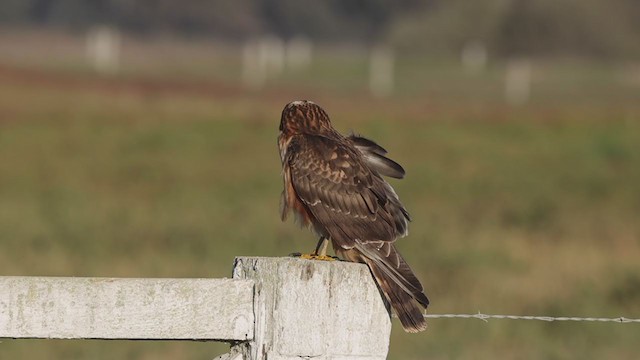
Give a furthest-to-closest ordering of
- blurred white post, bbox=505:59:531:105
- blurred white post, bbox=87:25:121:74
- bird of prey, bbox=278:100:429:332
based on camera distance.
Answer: blurred white post, bbox=87:25:121:74 → blurred white post, bbox=505:59:531:105 → bird of prey, bbox=278:100:429:332

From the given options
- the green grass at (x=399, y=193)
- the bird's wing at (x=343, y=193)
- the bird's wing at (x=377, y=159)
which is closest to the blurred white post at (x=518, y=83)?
the green grass at (x=399, y=193)

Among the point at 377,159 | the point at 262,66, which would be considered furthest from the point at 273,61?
the point at 377,159

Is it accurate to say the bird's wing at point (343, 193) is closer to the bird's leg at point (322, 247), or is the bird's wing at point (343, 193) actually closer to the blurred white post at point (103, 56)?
the bird's leg at point (322, 247)

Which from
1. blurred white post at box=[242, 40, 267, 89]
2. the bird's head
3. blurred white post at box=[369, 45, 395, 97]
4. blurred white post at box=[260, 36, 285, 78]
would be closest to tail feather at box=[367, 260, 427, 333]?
the bird's head

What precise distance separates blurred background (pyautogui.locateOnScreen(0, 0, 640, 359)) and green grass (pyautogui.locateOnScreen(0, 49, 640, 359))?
1.8 inches

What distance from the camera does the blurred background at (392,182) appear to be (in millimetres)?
12297

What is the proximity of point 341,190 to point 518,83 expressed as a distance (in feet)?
142

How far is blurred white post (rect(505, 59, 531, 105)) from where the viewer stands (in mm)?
43903

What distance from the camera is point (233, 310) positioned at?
148 inches

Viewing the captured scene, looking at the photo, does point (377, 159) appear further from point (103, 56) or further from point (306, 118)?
point (103, 56)

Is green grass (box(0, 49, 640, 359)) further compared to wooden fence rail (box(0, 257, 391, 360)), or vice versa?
green grass (box(0, 49, 640, 359))

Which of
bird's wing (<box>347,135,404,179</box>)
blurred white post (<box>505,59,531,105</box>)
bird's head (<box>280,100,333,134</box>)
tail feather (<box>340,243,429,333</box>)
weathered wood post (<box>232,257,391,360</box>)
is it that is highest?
blurred white post (<box>505,59,531,105</box>)

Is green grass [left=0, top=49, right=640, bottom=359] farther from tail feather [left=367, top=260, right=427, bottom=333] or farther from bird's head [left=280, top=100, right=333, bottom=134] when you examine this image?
tail feather [left=367, top=260, right=427, bottom=333]

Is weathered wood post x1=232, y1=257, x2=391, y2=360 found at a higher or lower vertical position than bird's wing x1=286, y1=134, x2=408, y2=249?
lower
